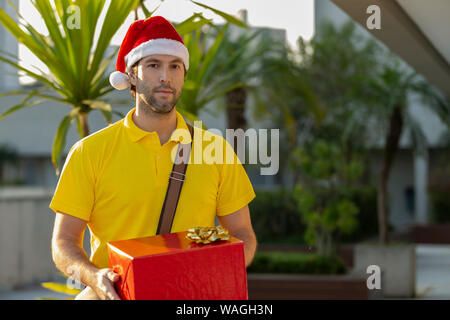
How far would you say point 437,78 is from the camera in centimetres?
608

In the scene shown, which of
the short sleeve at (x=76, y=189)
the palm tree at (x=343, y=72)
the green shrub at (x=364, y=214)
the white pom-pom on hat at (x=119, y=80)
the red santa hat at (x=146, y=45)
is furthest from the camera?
the green shrub at (x=364, y=214)

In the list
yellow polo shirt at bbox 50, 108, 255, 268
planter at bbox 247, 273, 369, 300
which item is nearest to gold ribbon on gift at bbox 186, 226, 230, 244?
yellow polo shirt at bbox 50, 108, 255, 268

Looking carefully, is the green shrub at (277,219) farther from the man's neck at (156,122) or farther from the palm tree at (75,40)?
the man's neck at (156,122)

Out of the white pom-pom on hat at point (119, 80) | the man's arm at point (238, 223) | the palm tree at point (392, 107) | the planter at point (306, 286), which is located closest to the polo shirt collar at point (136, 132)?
the white pom-pom on hat at point (119, 80)

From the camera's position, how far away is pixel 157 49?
1.79m

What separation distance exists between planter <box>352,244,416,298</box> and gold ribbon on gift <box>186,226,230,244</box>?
793cm

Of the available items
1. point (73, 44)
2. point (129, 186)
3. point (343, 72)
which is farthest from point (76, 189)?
point (343, 72)

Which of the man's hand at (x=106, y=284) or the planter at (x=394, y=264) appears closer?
the man's hand at (x=106, y=284)

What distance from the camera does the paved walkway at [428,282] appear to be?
9.29m

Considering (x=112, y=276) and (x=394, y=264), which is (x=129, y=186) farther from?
(x=394, y=264)

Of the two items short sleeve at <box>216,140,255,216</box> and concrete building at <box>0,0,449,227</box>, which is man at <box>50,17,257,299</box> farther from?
concrete building at <box>0,0,449,227</box>

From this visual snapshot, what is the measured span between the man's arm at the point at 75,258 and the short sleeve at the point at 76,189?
26 millimetres

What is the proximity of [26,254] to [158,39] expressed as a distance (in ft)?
32.1

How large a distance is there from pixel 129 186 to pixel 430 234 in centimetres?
1578
